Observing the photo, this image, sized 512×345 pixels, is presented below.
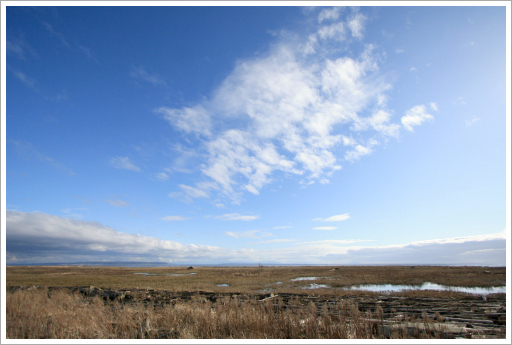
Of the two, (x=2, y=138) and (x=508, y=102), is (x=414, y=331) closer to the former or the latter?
(x=508, y=102)

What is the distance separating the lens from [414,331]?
9.44m

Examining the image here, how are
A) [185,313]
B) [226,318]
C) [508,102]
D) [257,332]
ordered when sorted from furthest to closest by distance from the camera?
[185,313] → [226,318] → [257,332] → [508,102]

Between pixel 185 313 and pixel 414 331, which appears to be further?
pixel 185 313

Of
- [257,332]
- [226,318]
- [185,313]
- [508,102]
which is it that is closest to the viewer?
[508,102]

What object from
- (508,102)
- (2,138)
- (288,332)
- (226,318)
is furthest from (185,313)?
(508,102)

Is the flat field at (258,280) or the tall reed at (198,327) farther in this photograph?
the flat field at (258,280)

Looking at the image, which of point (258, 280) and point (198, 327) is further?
point (258, 280)

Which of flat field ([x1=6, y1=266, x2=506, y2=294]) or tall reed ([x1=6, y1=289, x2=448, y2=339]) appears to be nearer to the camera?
tall reed ([x1=6, y1=289, x2=448, y2=339])

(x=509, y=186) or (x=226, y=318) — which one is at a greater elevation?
(x=509, y=186)

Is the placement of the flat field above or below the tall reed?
below

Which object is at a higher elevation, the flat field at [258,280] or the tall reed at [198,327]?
the tall reed at [198,327]

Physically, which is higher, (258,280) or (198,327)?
(198,327)

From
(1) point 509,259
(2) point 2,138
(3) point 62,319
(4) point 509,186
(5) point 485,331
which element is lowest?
(5) point 485,331

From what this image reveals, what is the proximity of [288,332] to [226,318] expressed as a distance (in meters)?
2.64
